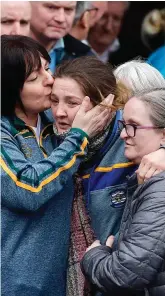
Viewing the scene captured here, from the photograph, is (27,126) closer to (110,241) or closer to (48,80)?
(48,80)

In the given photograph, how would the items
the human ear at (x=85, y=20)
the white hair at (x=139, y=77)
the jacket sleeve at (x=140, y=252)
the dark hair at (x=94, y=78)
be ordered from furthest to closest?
the human ear at (x=85, y=20), the white hair at (x=139, y=77), the dark hair at (x=94, y=78), the jacket sleeve at (x=140, y=252)

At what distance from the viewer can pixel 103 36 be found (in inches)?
288

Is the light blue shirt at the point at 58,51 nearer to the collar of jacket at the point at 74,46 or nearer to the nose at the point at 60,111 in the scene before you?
the collar of jacket at the point at 74,46

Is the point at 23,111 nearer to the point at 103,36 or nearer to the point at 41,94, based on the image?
the point at 41,94

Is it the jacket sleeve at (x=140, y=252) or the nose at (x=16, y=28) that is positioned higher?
the nose at (x=16, y=28)

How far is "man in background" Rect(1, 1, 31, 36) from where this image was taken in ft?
17.5

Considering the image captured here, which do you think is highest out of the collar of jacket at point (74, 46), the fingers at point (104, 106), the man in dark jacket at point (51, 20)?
the fingers at point (104, 106)

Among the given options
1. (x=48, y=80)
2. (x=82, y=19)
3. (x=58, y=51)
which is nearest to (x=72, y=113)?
(x=48, y=80)

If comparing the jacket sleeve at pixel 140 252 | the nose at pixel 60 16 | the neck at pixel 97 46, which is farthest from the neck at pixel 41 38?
the jacket sleeve at pixel 140 252

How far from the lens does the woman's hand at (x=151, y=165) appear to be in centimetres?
414

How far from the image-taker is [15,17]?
5.34 metres

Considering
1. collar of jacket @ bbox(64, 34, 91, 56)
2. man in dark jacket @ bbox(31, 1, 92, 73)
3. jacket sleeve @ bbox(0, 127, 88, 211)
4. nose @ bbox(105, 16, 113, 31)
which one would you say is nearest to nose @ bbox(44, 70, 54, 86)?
jacket sleeve @ bbox(0, 127, 88, 211)

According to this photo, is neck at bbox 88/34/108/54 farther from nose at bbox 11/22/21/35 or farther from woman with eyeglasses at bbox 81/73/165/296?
woman with eyeglasses at bbox 81/73/165/296

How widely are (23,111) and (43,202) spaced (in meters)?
0.49
